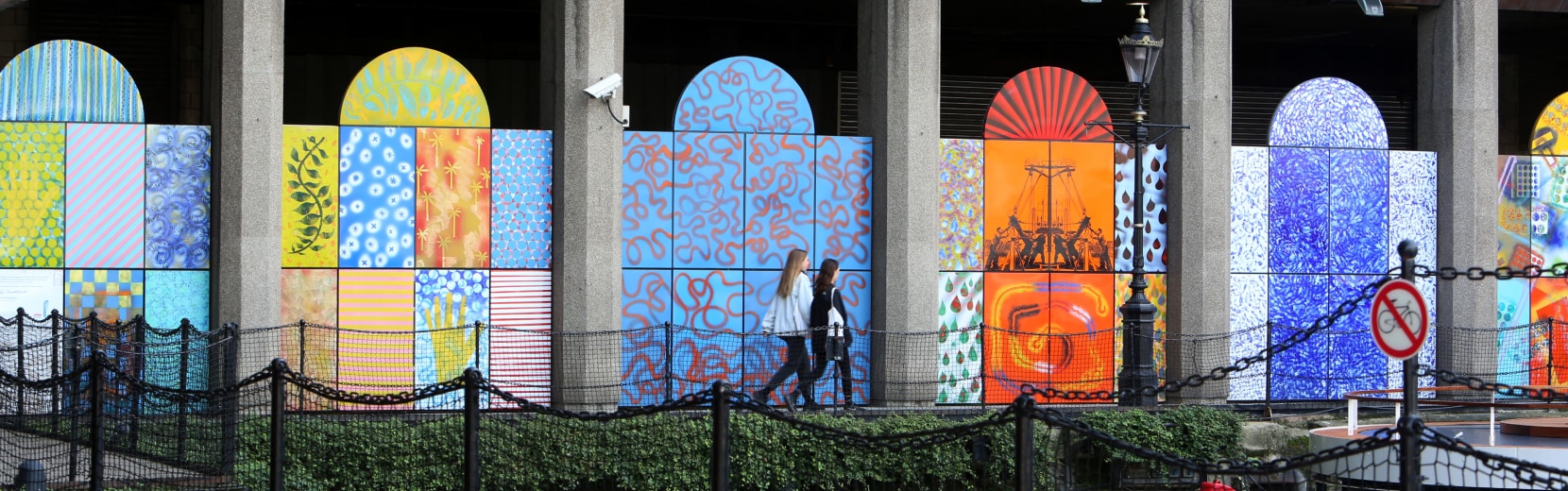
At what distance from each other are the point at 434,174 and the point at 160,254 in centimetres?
298

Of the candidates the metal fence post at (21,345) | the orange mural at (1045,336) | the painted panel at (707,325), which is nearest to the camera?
the metal fence post at (21,345)

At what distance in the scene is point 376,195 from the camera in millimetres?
16984

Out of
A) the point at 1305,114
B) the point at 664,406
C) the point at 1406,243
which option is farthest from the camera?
the point at 1305,114

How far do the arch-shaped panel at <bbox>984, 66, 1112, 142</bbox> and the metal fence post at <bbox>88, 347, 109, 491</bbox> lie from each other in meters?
10.8

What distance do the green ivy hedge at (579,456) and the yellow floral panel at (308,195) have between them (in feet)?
13.1

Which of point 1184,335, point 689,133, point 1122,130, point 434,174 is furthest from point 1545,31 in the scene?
point 434,174

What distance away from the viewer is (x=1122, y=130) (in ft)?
75.4

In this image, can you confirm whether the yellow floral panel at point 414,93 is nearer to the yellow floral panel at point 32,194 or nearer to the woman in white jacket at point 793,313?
the yellow floral panel at point 32,194

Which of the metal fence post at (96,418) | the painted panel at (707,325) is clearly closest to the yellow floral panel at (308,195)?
the painted panel at (707,325)

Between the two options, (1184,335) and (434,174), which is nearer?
(434,174)

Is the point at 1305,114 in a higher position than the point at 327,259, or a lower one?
higher

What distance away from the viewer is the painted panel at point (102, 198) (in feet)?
54.4

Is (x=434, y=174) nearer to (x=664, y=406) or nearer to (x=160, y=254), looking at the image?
(x=160, y=254)

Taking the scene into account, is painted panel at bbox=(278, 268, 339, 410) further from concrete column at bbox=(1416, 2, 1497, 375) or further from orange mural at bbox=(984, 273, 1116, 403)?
concrete column at bbox=(1416, 2, 1497, 375)
